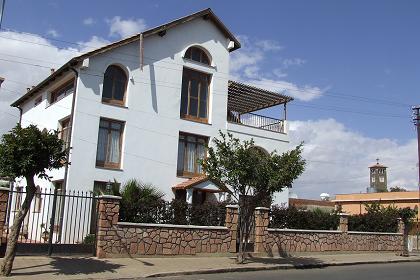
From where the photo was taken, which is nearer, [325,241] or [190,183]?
[325,241]

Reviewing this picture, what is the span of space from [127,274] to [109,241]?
2.65 m

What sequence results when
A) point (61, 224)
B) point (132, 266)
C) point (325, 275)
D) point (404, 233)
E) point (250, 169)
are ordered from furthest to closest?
point (404, 233) → point (61, 224) → point (250, 169) → point (325, 275) → point (132, 266)

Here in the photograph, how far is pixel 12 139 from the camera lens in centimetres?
1200

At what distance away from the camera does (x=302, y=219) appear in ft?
74.5

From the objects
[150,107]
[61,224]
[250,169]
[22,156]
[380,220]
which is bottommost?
[61,224]

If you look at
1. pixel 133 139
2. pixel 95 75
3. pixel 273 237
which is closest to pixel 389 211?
pixel 273 237

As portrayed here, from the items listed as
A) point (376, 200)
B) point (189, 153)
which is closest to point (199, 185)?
point (189, 153)

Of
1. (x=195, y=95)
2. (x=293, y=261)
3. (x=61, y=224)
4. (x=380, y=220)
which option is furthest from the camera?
(x=380, y=220)

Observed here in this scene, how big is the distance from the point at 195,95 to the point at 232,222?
8.41 m

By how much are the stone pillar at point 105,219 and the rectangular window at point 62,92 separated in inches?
313

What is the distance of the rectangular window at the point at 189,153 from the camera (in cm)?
2467

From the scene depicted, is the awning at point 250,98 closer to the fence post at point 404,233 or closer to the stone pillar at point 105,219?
the fence post at point 404,233

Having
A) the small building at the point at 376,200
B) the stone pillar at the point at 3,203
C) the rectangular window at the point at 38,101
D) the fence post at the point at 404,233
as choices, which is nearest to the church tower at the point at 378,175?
the small building at the point at 376,200

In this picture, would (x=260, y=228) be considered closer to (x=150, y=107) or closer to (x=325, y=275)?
(x=325, y=275)
